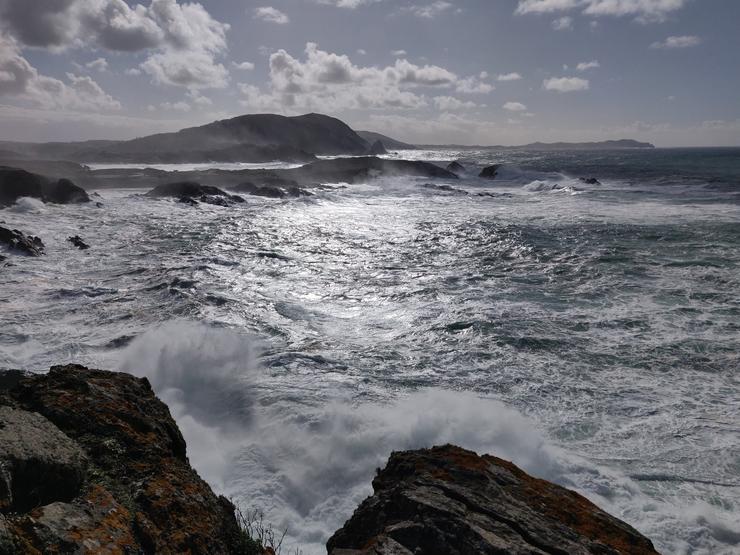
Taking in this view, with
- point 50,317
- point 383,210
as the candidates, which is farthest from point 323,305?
point 383,210

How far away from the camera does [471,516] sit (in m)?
3.68

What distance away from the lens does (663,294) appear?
13547 mm

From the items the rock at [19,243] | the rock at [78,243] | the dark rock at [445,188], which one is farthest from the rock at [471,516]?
the dark rock at [445,188]

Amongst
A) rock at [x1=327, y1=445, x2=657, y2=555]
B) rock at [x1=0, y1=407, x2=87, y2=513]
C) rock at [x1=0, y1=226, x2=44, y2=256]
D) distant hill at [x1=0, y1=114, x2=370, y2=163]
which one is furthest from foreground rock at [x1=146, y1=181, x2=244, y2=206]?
distant hill at [x1=0, y1=114, x2=370, y2=163]

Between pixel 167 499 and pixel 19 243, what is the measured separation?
61.3 feet

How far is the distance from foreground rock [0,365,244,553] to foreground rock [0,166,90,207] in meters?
28.9

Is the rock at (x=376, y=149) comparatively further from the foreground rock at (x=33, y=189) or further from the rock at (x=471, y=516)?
the rock at (x=471, y=516)

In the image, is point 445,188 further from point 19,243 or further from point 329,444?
point 329,444

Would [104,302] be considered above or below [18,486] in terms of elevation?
below

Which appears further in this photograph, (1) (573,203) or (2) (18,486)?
(1) (573,203)

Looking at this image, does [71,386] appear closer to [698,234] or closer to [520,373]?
[520,373]

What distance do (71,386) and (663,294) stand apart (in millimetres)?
13979

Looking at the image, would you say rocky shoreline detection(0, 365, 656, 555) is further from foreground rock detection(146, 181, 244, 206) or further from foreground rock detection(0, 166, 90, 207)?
foreground rock detection(146, 181, 244, 206)

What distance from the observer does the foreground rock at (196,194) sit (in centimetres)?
3557
